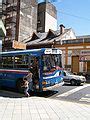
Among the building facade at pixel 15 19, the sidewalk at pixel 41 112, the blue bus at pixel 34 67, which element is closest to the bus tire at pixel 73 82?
the blue bus at pixel 34 67

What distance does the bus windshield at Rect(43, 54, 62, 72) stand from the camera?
15.4 meters

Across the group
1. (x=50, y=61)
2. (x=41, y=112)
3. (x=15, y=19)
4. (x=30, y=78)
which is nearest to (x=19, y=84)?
(x=30, y=78)

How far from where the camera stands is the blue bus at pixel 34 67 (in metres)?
15.3

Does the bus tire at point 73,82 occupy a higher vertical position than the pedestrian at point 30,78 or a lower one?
lower

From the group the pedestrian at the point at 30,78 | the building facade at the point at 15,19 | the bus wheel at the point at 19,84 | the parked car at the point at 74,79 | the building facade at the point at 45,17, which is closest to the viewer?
the pedestrian at the point at 30,78

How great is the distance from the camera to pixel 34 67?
50.3ft

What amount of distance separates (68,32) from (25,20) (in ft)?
35.1

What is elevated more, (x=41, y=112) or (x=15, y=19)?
(x=15, y=19)

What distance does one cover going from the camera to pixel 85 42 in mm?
34281

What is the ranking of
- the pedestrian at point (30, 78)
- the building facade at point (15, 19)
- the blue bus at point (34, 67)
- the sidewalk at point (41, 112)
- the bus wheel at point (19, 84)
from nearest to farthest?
1. the sidewalk at point (41, 112)
2. the pedestrian at point (30, 78)
3. the blue bus at point (34, 67)
4. the bus wheel at point (19, 84)
5. the building facade at point (15, 19)

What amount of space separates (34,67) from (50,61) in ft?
3.69

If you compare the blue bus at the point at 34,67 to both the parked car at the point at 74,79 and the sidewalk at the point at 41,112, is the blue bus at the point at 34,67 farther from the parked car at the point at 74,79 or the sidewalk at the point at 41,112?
the parked car at the point at 74,79

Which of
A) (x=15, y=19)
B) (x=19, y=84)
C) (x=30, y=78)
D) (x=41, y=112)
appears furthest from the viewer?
(x=15, y=19)

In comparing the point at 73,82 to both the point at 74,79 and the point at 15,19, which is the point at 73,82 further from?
the point at 15,19
